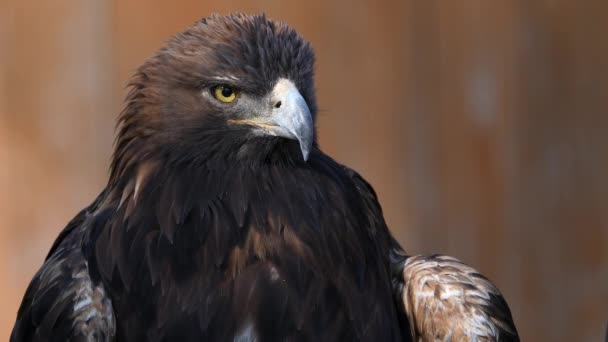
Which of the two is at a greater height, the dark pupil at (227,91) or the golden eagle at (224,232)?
the dark pupil at (227,91)

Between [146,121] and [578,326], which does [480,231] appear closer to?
[578,326]

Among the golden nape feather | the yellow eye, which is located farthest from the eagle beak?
the golden nape feather

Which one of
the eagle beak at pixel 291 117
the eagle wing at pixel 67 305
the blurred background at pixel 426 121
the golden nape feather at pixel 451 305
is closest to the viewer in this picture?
the eagle beak at pixel 291 117

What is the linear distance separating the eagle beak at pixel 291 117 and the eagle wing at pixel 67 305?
0.68 metres

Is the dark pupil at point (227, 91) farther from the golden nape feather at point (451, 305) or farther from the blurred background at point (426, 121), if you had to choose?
the blurred background at point (426, 121)

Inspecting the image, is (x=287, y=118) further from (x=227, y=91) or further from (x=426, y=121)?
(x=426, y=121)

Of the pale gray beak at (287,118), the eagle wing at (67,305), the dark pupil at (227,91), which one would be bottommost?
the eagle wing at (67,305)

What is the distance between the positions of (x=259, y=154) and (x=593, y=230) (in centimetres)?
223

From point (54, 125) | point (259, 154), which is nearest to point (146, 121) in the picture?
point (259, 154)

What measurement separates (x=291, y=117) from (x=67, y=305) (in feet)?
2.69

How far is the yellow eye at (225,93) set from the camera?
11.8ft

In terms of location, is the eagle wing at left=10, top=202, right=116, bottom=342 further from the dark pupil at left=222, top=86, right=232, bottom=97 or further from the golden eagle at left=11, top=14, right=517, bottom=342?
the dark pupil at left=222, top=86, right=232, bottom=97

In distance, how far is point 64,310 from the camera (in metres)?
3.55

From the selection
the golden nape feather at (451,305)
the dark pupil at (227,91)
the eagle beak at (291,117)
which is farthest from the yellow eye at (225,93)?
the golden nape feather at (451,305)
